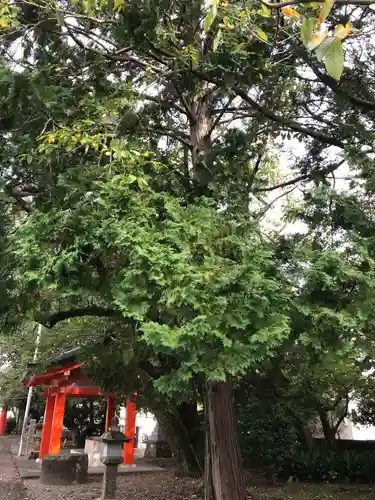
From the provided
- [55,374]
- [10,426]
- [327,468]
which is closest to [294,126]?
[327,468]

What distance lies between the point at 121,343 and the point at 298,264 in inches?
227

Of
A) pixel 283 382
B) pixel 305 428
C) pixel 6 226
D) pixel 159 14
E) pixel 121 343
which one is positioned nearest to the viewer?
pixel 159 14

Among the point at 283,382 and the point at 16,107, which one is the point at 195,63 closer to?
the point at 16,107

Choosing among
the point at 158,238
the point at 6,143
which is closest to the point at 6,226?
the point at 6,143

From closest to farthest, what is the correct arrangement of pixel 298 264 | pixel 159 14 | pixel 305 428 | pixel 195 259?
pixel 195 259
pixel 298 264
pixel 159 14
pixel 305 428

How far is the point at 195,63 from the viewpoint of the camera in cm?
604

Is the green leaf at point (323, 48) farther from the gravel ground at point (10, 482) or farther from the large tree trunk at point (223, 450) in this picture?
the gravel ground at point (10, 482)

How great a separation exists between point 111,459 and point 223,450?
2.69m

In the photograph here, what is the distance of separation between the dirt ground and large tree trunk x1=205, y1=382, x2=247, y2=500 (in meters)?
1.87

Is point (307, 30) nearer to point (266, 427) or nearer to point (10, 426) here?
point (266, 427)

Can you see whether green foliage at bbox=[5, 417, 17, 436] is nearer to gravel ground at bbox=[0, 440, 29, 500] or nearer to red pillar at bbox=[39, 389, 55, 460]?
gravel ground at bbox=[0, 440, 29, 500]

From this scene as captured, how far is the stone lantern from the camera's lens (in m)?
8.41

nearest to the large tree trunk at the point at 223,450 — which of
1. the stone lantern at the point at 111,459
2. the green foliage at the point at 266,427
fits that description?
the stone lantern at the point at 111,459

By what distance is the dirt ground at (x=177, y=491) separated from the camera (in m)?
9.30
